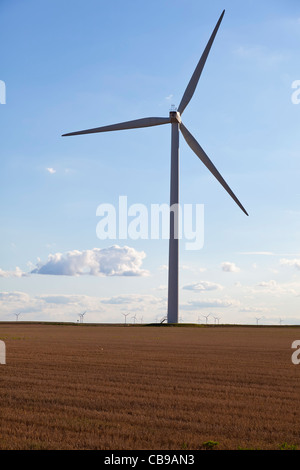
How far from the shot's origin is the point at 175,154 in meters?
100

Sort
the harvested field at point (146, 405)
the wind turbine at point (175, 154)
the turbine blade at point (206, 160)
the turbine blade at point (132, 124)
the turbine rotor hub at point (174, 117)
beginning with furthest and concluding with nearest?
the turbine rotor hub at point (174, 117), the turbine blade at point (132, 124), the wind turbine at point (175, 154), the turbine blade at point (206, 160), the harvested field at point (146, 405)

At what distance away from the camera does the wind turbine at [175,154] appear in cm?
9575

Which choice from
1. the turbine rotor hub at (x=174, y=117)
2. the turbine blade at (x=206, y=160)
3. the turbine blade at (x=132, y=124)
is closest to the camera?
the turbine blade at (x=206, y=160)

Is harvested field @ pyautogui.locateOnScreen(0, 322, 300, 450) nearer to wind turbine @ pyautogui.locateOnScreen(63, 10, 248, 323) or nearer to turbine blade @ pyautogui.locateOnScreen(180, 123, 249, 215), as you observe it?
turbine blade @ pyautogui.locateOnScreen(180, 123, 249, 215)

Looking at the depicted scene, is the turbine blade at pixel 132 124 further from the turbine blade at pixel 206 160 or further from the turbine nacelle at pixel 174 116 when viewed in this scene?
the turbine blade at pixel 206 160

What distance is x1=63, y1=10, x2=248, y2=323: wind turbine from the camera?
95.8 m

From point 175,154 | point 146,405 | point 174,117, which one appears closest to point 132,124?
point 174,117

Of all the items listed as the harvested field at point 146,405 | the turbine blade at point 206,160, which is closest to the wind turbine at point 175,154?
the turbine blade at point 206,160

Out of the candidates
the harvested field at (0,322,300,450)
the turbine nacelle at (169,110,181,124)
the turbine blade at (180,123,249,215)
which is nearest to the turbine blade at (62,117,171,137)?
the turbine nacelle at (169,110,181,124)

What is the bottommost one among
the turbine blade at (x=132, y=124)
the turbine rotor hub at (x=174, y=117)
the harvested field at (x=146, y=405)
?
the harvested field at (x=146, y=405)

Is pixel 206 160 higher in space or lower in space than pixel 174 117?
lower

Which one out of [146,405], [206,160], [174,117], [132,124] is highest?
[174,117]

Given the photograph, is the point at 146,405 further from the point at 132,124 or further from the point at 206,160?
the point at 132,124
